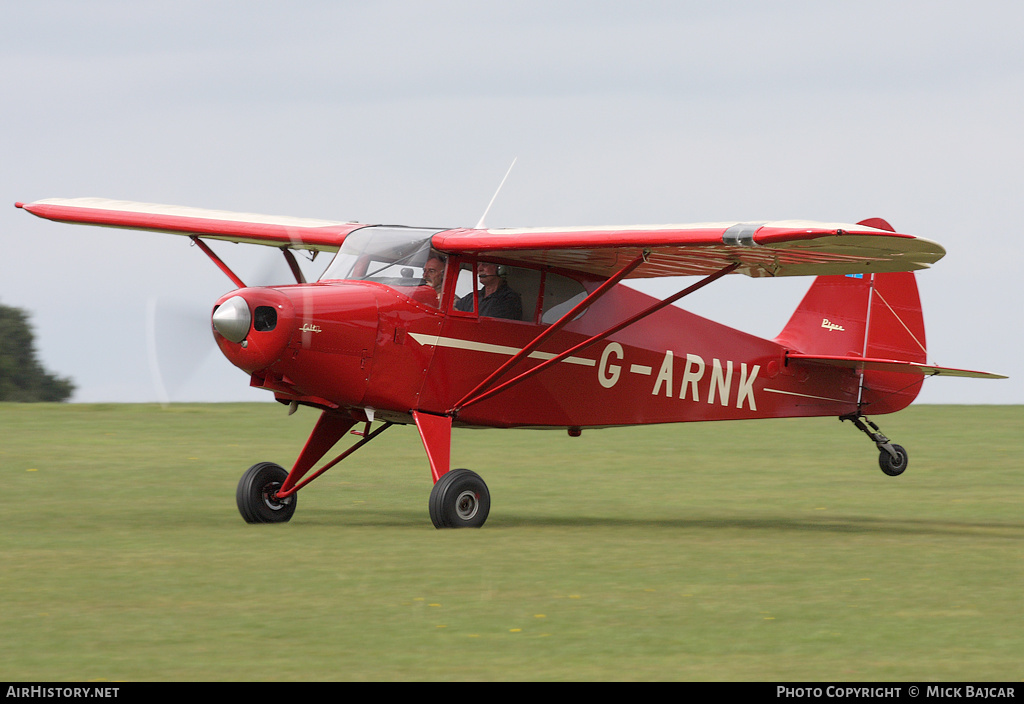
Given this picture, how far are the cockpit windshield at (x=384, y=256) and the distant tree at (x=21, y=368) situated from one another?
110ft

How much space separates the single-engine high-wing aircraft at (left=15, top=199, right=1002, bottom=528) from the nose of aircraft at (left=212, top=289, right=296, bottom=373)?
0.01m

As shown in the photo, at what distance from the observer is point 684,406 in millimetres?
14703

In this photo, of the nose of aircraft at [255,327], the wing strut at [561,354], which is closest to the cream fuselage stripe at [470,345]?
the wing strut at [561,354]

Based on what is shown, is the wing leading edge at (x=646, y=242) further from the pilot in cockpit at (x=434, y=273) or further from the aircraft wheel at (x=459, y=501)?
the aircraft wheel at (x=459, y=501)

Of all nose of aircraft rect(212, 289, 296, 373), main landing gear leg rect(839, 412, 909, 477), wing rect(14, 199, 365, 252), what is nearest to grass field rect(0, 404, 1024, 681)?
main landing gear leg rect(839, 412, 909, 477)

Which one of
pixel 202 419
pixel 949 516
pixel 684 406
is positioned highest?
pixel 684 406

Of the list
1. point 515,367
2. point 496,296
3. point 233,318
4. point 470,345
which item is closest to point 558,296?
point 496,296

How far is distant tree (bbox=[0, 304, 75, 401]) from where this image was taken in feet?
141

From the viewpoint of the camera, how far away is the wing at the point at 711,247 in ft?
36.3

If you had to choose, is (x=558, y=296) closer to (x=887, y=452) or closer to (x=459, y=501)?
(x=459, y=501)

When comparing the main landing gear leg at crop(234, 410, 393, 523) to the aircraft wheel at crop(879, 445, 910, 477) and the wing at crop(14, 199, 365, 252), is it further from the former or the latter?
the aircraft wheel at crop(879, 445, 910, 477)
